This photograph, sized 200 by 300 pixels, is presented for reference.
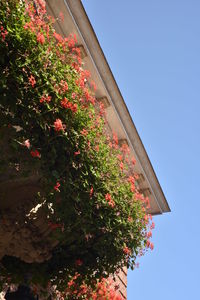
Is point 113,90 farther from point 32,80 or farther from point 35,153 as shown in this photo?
point 35,153

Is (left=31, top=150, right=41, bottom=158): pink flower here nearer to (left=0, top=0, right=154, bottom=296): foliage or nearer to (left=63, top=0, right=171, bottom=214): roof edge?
(left=0, top=0, right=154, bottom=296): foliage

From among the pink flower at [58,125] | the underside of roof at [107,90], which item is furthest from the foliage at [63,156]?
the underside of roof at [107,90]

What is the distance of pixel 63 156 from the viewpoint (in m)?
6.46

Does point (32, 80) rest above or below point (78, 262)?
above

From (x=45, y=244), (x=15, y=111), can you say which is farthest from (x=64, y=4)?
(x=45, y=244)

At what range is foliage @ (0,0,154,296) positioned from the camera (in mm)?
6043

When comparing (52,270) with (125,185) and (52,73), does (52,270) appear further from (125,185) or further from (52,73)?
(52,73)

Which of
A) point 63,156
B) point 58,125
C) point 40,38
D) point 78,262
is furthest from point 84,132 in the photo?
point 78,262

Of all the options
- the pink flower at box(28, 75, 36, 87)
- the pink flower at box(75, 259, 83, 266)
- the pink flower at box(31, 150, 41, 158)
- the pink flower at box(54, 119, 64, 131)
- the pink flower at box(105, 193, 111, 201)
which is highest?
the pink flower at box(28, 75, 36, 87)

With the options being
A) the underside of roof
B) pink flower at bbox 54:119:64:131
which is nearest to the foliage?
pink flower at bbox 54:119:64:131

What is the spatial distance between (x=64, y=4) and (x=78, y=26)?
709mm

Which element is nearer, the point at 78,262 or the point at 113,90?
the point at 78,262

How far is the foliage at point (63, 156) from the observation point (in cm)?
604

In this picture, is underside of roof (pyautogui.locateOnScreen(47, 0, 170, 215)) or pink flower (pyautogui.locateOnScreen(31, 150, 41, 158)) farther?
underside of roof (pyautogui.locateOnScreen(47, 0, 170, 215))
